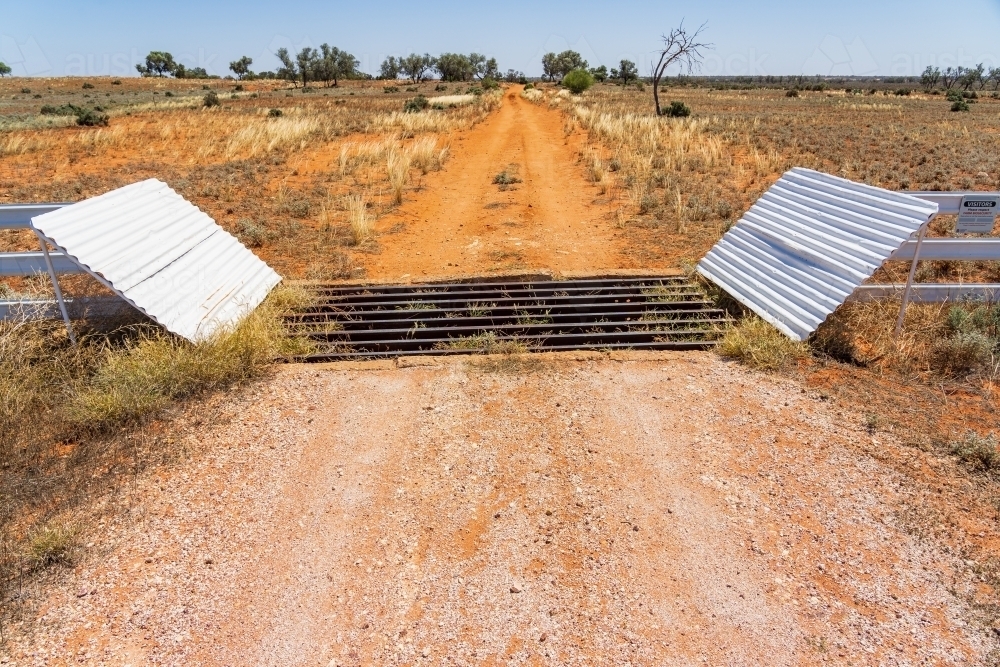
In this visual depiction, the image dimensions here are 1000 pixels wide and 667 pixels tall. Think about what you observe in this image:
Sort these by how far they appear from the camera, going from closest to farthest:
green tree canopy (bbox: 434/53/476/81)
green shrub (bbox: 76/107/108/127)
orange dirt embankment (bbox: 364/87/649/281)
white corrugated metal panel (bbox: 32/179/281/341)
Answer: white corrugated metal panel (bbox: 32/179/281/341), orange dirt embankment (bbox: 364/87/649/281), green shrub (bbox: 76/107/108/127), green tree canopy (bbox: 434/53/476/81)

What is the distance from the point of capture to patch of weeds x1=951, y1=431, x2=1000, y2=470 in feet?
12.0

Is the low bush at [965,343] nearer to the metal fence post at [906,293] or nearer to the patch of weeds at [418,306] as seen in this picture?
the metal fence post at [906,293]

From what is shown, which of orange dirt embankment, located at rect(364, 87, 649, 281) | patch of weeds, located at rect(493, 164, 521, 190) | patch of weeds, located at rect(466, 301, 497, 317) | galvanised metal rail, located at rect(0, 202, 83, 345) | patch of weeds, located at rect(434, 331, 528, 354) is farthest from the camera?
patch of weeds, located at rect(493, 164, 521, 190)

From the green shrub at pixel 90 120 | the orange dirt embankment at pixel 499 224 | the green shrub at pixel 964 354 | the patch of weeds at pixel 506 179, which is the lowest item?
the green shrub at pixel 964 354

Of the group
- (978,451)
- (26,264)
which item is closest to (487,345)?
(978,451)

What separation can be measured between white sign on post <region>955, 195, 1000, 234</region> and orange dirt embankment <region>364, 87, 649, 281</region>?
3406 mm

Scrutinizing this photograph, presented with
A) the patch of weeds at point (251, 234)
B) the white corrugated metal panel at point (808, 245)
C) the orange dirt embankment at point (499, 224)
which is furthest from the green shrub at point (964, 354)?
the patch of weeds at point (251, 234)

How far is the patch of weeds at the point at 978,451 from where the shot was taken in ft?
12.0

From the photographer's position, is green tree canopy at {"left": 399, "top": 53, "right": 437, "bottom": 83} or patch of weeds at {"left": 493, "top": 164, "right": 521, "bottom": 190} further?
green tree canopy at {"left": 399, "top": 53, "right": 437, "bottom": 83}

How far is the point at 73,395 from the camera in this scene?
4.44m

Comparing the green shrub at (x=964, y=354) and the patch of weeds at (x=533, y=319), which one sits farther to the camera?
the patch of weeds at (x=533, y=319)

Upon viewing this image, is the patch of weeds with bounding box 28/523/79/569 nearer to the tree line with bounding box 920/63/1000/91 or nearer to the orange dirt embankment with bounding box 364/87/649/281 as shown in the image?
the orange dirt embankment with bounding box 364/87/649/281

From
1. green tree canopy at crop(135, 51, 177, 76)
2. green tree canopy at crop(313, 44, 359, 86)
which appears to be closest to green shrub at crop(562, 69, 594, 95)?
green tree canopy at crop(313, 44, 359, 86)

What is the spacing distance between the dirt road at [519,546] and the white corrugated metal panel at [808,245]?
1140 mm
